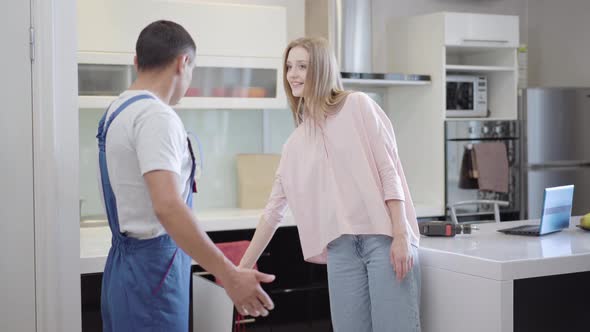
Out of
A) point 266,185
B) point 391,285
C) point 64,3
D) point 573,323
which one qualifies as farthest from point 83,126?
point 573,323

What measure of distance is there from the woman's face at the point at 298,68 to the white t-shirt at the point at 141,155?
29.4 inches

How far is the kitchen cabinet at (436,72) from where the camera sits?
4.67 m

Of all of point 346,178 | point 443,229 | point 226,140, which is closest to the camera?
point 346,178

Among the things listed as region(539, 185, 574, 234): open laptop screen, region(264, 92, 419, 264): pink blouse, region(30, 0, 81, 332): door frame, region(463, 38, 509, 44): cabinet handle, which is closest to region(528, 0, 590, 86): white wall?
region(463, 38, 509, 44): cabinet handle

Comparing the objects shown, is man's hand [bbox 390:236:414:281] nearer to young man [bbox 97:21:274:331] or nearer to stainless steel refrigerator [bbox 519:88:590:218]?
young man [bbox 97:21:274:331]

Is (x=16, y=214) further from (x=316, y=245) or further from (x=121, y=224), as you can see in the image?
(x=316, y=245)

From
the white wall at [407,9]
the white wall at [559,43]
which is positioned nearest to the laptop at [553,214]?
the white wall at [407,9]

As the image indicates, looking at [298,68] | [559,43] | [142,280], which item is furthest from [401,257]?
[559,43]

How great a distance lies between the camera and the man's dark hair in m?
1.86

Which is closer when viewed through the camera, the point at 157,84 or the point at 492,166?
the point at 157,84

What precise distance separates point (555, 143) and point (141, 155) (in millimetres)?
3903

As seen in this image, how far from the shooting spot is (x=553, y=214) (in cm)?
288

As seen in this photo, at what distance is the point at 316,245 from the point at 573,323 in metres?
0.95

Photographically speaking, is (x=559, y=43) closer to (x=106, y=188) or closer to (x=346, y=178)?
(x=346, y=178)
